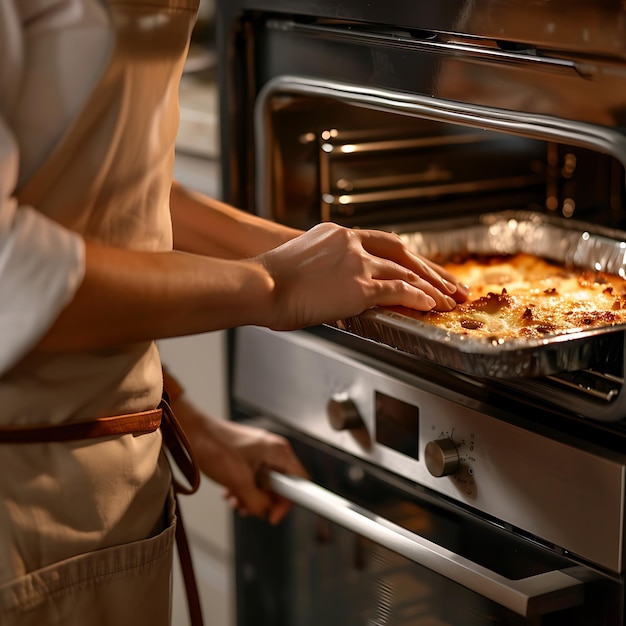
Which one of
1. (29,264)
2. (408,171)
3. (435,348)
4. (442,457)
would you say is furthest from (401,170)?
(29,264)

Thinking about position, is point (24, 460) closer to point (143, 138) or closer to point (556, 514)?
point (143, 138)

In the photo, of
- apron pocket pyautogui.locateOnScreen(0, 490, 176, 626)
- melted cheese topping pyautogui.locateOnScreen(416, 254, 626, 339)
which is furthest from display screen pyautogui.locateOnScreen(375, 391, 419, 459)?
apron pocket pyautogui.locateOnScreen(0, 490, 176, 626)

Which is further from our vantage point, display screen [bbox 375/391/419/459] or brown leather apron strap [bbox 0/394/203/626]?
display screen [bbox 375/391/419/459]

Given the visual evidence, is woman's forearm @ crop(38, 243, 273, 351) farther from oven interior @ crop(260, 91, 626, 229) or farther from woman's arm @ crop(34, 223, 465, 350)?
oven interior @ crop(260, 91, 626, 229)

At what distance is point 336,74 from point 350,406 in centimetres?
35

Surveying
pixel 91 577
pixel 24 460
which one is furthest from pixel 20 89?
pixel 91 577

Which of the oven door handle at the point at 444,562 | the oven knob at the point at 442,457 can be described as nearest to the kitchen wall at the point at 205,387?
the oven door handle at the point at 444,562

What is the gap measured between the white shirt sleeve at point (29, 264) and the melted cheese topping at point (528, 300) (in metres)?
0.31

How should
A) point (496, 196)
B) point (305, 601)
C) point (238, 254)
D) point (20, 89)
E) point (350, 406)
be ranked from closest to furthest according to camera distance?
point (20, 89), point (238, 254), point (350, 406), point (305, 601), point (496, 196)

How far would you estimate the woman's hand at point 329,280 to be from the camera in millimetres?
826

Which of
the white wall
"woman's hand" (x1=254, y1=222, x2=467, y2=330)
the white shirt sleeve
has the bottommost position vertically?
the white wall

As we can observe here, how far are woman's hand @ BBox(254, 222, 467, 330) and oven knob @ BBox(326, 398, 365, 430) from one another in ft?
0.82

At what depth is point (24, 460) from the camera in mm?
819

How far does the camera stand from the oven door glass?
0.89 metres
